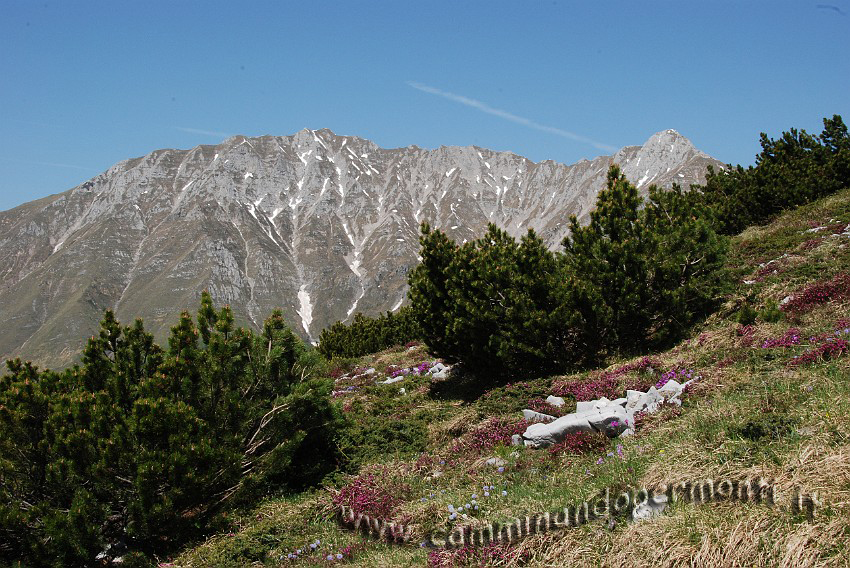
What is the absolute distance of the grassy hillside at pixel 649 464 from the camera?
491 centimetres

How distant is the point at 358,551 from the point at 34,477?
185 inches

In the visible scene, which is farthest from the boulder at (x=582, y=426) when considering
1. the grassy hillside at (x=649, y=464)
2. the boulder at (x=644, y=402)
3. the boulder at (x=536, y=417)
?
the boulder at (x=536, y=417)

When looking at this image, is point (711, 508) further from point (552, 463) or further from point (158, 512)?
point (158, 512)

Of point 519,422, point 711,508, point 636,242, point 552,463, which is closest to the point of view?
point 711,508

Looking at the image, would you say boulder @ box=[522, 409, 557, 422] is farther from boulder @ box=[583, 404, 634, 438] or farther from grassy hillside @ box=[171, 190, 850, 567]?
boulder @ box=[583, 404, 634, 438]

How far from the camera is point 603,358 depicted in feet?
44.5

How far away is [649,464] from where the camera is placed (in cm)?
650

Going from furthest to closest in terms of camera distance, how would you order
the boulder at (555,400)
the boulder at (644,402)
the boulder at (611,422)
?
the boulder at (555,400) → the boulder at (644,402) → the boulder at (611,422)

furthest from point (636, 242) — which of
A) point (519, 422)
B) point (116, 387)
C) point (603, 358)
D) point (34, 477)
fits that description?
point (34, 477)

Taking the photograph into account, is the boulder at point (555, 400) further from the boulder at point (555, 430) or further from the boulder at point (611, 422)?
the boulder at point (611, 422)

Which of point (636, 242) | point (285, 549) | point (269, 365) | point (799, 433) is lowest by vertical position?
point (285, 549)

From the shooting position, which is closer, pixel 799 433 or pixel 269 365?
pixel 799 433

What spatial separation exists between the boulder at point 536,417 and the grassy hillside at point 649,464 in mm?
236

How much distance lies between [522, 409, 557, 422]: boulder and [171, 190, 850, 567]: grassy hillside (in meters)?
0.24
